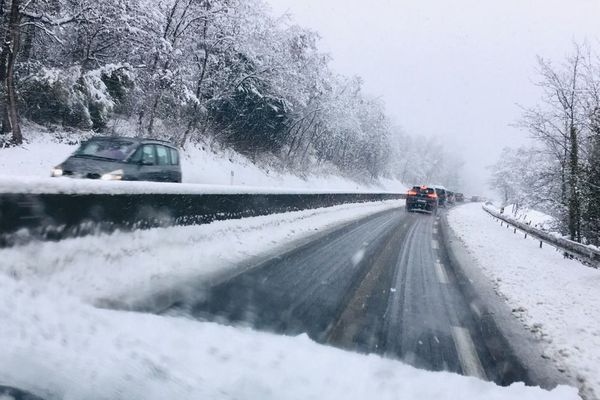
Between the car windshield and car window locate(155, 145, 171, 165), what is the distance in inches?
28.7

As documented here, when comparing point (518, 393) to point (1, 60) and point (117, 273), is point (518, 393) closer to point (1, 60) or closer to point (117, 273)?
point (117, 273)

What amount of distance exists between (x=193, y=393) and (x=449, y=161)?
13980 cm

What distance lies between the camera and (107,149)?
9703 millimetres

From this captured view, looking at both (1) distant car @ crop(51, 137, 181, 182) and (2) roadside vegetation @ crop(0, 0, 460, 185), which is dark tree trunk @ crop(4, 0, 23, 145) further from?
(1) distant car @ crop(51, 137, 181, 182)

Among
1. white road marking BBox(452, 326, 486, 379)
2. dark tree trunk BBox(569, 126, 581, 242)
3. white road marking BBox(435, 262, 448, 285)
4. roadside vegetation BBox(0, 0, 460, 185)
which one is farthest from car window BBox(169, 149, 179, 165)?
dark tree trunk BBox(569, 126, 581, 242)

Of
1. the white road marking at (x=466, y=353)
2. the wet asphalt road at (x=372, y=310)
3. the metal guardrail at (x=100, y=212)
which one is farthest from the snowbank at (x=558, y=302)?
the metal guardrail at (x=100, y=212)

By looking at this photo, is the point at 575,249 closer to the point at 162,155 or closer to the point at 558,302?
the point at 558,302

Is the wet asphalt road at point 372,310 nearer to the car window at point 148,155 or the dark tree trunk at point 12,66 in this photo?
the car window at point 148,155

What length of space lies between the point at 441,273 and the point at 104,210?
5691 mm

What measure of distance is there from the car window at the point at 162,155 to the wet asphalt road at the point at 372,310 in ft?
14.6

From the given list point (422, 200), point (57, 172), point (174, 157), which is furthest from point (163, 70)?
point (422, 200)

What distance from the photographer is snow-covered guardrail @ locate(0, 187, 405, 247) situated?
4.19 meters

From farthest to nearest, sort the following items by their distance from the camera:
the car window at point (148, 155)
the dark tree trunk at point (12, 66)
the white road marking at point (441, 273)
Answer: the dark tree trunk at point (12, 66), the car window at point (148, 155), the white road marking at point (441, 273)

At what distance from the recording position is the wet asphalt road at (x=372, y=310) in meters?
3.87
